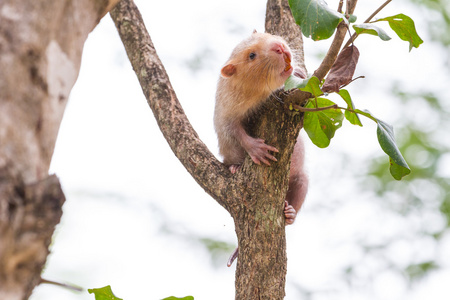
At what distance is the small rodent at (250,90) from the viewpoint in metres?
4.07

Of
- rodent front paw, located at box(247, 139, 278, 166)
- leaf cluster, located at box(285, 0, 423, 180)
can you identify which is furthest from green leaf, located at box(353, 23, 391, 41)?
rodent front paw, located at box(247, 139, 278, 166)

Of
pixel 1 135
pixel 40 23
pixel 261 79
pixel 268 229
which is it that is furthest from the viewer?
pixel 261 79

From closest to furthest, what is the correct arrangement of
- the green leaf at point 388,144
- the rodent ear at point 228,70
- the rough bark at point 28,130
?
1. the rough bark at point 28,130
2. the green leaf at point 388,144
3. the rodent ear at point 228,70

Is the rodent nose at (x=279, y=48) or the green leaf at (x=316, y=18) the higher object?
the rodent nose at (x=279, y=48)

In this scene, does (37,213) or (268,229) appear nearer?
(37,213)

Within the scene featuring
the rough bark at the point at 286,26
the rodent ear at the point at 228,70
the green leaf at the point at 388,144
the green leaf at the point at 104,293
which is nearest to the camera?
the green leaf at the point at 104,293

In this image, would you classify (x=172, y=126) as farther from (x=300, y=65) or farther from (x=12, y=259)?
(x=12, y=259)

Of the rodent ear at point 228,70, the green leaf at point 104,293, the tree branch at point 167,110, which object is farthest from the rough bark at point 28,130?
the rodent ear at point 228,70

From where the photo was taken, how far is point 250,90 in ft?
14.0

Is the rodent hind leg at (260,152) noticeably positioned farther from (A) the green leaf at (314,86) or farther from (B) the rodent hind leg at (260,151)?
(A) the green leaf at (314,86)

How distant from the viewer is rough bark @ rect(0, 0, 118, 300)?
1433 millimetres

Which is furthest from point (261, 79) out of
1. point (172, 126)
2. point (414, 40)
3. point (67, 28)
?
point (67, 28)

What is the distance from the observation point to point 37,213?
1449mm

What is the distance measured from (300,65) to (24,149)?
3.20 metres
